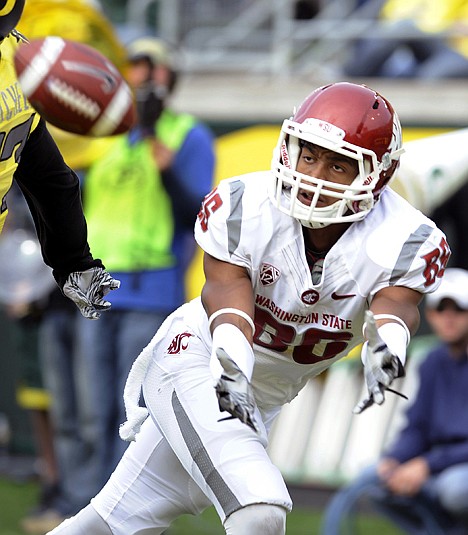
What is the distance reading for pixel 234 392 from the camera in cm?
337

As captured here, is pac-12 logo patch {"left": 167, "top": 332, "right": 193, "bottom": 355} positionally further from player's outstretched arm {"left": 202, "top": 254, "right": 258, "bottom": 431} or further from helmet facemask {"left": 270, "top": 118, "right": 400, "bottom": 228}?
helmet facemask {"left": 270, "top": 118, "right": 400, "bottom": 228}

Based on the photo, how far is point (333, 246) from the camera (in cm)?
379

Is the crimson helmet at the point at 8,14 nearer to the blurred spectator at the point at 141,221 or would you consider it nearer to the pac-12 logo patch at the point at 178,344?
the pac-12 logo patch at the point at 178,344

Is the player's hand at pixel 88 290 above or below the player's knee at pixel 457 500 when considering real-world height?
above

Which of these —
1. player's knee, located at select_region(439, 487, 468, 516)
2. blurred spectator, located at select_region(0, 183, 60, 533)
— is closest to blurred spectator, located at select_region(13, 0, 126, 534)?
blurred spectator, located at select_region(0, 183, 60, 533)

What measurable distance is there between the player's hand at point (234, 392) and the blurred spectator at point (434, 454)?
2611mm

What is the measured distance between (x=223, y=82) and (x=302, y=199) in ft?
16.4

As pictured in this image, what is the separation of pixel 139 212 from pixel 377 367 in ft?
9.87

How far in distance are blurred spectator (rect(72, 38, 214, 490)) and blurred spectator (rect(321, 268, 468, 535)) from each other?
115cm

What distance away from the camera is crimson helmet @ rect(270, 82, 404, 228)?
12.2 ft

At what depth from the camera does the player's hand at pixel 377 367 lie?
3.37 m

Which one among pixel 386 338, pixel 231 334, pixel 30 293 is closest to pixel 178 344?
pixel 231 334

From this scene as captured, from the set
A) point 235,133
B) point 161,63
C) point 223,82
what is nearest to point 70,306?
point 161,63

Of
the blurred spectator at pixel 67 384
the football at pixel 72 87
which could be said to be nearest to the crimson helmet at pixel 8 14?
the football at pixel 72 87
